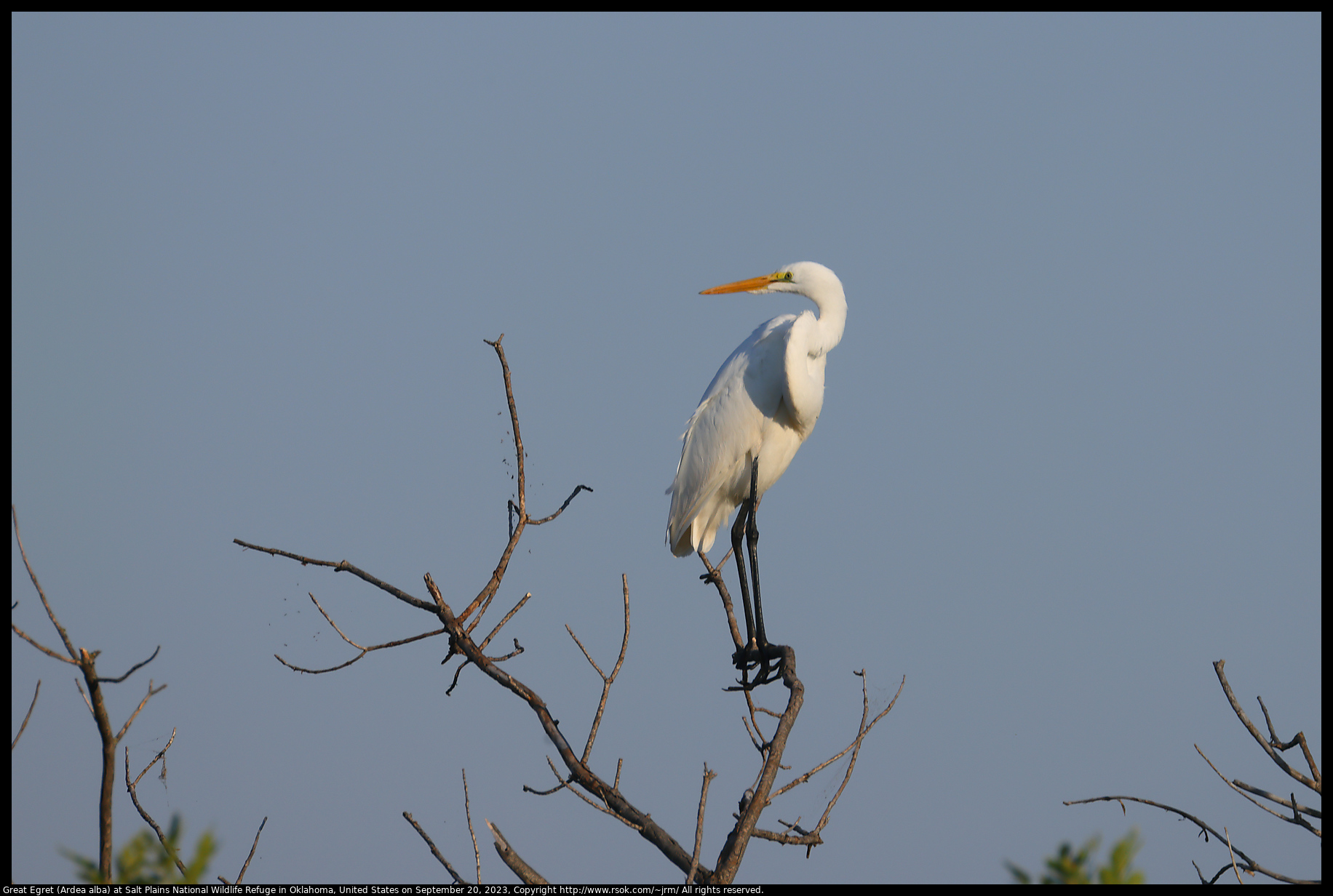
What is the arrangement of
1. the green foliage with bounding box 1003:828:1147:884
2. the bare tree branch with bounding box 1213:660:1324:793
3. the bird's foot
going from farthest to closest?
the bird's foot → the bare tree branch with bounding box 1213:660:1324:793 → the green foliage with bounding box 1003:828:1147:884

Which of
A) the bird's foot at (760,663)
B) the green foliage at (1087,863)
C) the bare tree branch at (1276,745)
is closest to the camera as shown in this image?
the green foliage at (1087,863)

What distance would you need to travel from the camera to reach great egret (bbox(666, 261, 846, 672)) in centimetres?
605

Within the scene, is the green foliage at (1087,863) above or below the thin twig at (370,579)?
below

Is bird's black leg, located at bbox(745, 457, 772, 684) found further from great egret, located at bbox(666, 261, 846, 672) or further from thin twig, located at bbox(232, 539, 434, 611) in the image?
thin twig, located at bbox(232, 539, 434, 611)

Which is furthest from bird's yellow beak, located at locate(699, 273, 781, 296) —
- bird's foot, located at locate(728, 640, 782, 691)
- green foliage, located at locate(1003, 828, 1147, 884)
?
green foliage, located at locate(1003, 828, 1147, 884)

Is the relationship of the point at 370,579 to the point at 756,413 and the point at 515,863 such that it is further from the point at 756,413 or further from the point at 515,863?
the point at 756,413

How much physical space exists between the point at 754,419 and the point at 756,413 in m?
0.04

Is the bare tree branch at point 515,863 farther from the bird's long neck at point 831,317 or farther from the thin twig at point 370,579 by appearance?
the bird's long neck at point 831,317

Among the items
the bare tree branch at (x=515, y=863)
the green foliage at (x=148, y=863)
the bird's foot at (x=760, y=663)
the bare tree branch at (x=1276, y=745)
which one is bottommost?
the green foliage at (x=148, y=863)

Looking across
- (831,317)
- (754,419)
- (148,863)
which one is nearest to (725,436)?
(754,419)

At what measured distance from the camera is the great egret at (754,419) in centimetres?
605

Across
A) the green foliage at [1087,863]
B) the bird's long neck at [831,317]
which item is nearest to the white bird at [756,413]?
the bird's long neck at [831,317]

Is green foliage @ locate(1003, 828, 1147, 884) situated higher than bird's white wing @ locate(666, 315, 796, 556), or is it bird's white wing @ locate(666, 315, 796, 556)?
bird's white wing @ locate(666, 315, 796, 556)

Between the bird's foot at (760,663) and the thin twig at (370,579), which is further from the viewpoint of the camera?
the bird's foot at (760,663)
